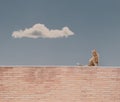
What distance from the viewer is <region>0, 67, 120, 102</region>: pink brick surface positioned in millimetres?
19922

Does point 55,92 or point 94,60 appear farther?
point 94,60

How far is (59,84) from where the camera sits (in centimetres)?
2036

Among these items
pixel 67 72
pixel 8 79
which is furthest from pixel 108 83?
pixel 8 79

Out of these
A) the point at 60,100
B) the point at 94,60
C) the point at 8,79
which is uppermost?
the point at 94,60

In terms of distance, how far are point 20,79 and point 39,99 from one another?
4.76 feet

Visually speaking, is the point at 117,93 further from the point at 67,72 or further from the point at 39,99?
the point at 39,99

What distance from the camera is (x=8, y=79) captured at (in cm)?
2003

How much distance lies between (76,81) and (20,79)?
9.78 feet

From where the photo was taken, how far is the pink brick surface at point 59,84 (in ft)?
65.4

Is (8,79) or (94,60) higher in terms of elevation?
(94,60)

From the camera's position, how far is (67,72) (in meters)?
20.7

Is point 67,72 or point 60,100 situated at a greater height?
point 67,72

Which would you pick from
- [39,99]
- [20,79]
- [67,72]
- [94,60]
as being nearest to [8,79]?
[20,79]

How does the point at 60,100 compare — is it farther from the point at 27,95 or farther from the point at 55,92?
the point at 27,95
